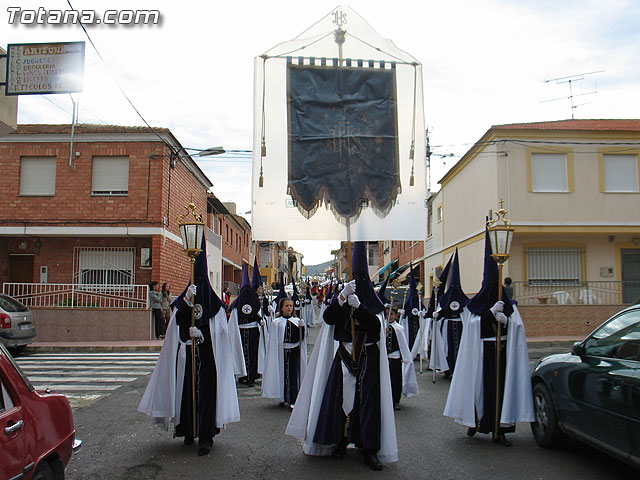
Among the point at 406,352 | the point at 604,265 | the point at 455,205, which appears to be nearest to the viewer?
the point at 406,352

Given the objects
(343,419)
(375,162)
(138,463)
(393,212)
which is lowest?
(138,463)

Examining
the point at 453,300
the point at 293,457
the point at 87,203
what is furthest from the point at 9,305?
the point at 293,457

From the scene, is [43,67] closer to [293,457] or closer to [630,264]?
[293,457]

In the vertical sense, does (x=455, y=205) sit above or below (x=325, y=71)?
above

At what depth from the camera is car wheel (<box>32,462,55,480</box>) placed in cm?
358

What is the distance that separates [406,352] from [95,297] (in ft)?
47.0

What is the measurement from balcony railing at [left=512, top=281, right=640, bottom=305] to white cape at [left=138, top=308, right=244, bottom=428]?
15728 mm

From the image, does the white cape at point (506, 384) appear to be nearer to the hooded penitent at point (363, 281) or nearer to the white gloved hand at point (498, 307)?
the white gloved hand at point (498, 307)

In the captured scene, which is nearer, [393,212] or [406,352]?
[393,212]

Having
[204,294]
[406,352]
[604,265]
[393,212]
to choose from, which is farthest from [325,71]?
[604,265]

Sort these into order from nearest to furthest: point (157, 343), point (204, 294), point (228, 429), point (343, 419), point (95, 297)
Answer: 1. point (343, 419)
2. point (204, 294)
3. point (228, 429)
4. point (157, 343)
5. point (95, 297)

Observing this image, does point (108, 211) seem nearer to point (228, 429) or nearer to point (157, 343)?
point (157, 343)

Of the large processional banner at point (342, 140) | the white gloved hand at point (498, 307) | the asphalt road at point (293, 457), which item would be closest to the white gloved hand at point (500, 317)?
the white gloved hand at point (498, 307)

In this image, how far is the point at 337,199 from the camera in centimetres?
572
